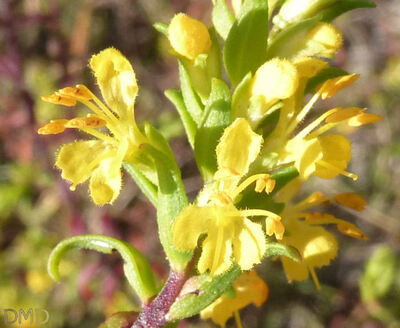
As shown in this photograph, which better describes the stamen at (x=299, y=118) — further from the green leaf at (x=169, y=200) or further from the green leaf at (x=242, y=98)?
the green leaf at (x=169, y=200)

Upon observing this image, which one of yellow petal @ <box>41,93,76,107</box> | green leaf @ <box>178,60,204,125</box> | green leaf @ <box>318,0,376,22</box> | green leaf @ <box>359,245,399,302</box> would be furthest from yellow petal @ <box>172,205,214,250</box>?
green leaf @ <box>359,245,399,302</box>

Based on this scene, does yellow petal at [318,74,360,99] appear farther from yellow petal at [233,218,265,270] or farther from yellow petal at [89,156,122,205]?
yellow petal at [89,156,122,205]

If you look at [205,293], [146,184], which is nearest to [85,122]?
[146,184]

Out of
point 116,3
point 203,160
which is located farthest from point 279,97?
point 116,3

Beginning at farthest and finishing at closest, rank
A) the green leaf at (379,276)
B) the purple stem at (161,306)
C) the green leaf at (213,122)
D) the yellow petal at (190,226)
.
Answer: the green leaf at (379,276), the purple stem at (161,306), the green leaf at (213,122), the yellow petal at (190,226)

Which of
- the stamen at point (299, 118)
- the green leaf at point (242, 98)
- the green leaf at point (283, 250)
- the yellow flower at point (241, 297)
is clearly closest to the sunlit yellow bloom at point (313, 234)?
the yellow flower at point (241, 297)
